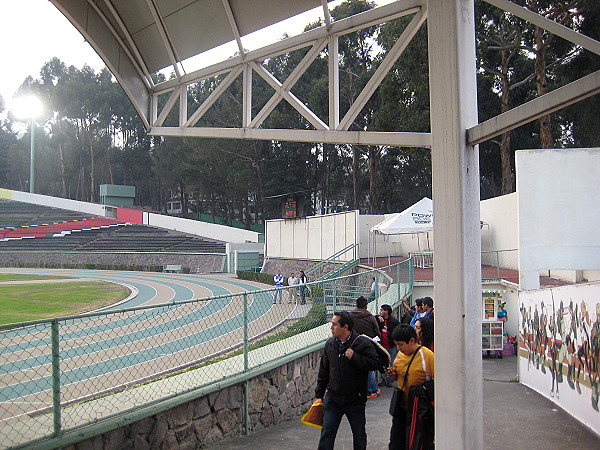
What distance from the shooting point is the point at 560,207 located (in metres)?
13.7

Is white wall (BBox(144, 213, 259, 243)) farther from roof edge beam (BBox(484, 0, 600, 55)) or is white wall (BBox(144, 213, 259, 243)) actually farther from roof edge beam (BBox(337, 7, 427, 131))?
roof edge beam (BBox(484, 0, 600, 55))

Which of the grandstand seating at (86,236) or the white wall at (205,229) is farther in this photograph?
the grandstand seating at (86,236)

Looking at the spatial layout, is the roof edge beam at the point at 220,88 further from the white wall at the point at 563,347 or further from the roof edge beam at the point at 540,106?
the white wall at the point at 563,347

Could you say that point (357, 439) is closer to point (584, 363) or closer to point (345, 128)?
point (345, 128)

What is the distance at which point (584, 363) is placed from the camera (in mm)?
7680

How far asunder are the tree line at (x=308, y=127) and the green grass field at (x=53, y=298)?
16.1 metres

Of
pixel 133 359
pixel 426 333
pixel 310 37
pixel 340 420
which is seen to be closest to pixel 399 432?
pixel 340 420

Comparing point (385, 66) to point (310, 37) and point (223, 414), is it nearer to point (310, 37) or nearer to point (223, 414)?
point (310, 37)

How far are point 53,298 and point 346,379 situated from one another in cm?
2274

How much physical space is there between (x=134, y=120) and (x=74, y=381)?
8752cm

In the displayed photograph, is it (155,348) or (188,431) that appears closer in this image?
(188,431)

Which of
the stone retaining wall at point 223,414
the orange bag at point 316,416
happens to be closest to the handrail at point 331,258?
the stone retaining wall at point 223,414

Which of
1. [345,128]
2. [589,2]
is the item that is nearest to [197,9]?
[345,128]

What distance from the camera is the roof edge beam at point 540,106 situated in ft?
12.1
